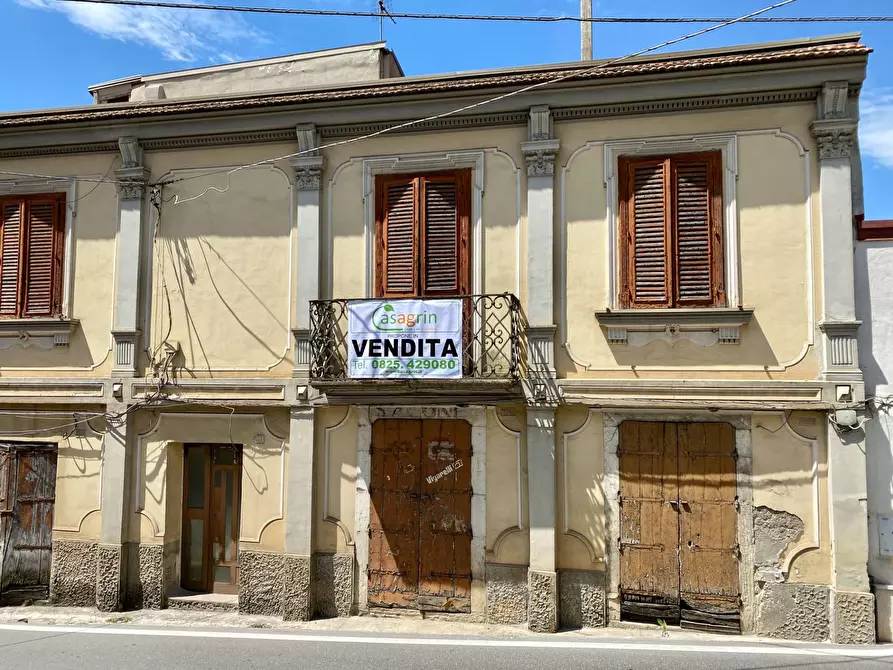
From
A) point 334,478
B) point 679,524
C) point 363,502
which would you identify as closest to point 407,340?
point 334,478

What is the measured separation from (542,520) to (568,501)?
1.36ft

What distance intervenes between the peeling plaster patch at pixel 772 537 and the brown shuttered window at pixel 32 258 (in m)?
10.0

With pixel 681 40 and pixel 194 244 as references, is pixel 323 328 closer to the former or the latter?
pixel 194 244

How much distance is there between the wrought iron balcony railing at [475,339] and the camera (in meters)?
8.06

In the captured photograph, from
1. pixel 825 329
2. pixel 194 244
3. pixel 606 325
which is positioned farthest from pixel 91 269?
pixel 825 329

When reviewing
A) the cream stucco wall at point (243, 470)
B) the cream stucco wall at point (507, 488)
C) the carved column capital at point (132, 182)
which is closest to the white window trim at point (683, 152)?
the cream stucco wall at point (507, 488)

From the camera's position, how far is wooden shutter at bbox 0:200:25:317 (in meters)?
9.51

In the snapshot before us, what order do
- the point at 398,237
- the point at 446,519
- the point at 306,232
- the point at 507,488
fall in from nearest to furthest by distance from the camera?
the point at 507,488
the point at 446,519
the point at 398,237
the point at 306,232

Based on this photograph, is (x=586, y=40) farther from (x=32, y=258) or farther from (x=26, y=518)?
(x=26, y=518)

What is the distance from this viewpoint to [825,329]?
7.41 m

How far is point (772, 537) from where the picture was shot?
751cm

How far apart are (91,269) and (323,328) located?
3919mm

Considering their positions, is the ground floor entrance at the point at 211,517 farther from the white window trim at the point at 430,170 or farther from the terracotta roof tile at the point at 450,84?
the terracotta roof tile at the point at 450,84

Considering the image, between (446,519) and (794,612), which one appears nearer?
(794,612)
